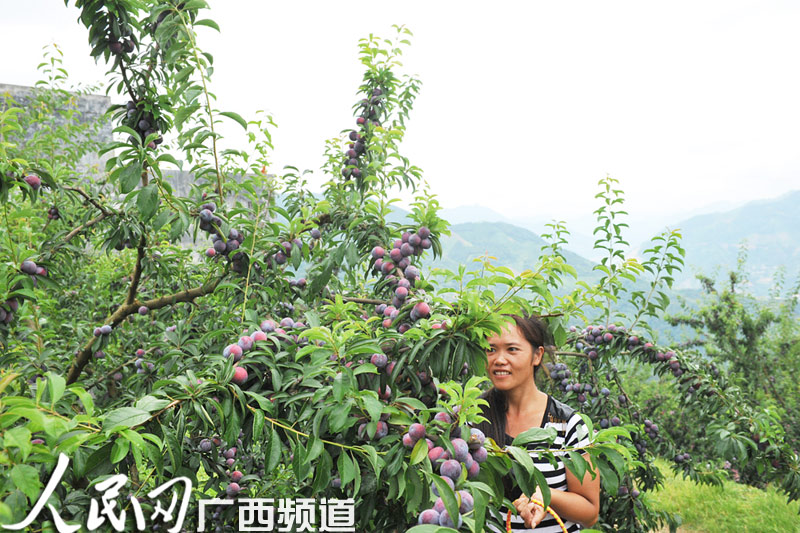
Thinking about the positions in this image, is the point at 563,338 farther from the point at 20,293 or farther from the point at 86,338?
the point at 86,338

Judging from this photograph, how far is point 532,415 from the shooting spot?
1.66 m

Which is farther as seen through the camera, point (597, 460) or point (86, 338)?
point (86, 338)

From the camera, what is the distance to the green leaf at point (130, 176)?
1282 millimetres

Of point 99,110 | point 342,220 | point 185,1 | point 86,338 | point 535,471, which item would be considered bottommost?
point 86,338

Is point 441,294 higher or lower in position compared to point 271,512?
higher

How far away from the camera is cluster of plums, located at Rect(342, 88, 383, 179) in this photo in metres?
2.41

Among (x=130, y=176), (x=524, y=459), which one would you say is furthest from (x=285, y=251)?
(x=524, y=459)

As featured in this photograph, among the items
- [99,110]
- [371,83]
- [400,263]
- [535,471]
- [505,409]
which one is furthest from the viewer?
[99,110]

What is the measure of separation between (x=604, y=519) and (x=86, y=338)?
10.1 ft

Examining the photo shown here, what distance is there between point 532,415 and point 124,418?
123 cm

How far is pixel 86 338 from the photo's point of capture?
3018mm

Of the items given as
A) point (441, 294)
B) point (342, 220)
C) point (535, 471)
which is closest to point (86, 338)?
point (342, 220)

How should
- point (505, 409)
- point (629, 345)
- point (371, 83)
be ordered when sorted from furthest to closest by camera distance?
point (371, 83), point (629, 345), point (505, 409)

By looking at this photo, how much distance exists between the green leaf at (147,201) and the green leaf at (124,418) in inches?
24.9
